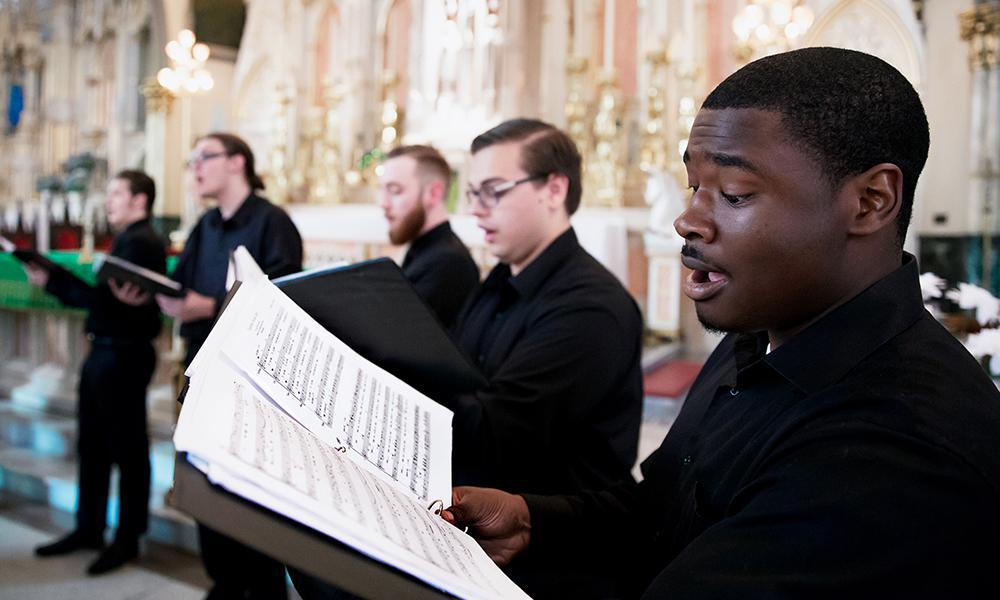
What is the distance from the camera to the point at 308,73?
35.7ft

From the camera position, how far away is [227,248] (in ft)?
10.8

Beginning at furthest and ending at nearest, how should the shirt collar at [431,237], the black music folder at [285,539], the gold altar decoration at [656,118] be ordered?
the gold altar decoration at [656,118] → the shirt collar at [431,237] → the black music folder at [285,539]

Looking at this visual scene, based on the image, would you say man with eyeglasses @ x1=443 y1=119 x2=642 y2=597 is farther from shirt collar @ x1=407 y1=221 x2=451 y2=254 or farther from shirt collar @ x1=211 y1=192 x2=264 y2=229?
shirt collar @ x1=211 y1=192 x2=264 y2=229

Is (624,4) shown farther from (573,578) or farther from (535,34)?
(573,578)

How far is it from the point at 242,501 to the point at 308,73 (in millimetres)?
10883

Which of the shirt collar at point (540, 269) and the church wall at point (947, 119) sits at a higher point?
the church wall at point (947, 119)

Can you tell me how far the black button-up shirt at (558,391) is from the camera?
1773 millimetres

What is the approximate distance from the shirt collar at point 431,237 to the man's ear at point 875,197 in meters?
2.09

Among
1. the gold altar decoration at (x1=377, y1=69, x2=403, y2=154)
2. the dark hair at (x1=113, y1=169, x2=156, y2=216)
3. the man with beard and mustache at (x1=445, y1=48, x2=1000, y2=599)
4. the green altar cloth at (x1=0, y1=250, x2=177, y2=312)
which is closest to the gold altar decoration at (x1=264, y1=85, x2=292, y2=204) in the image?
the gold altar decoration at (x1=377, y1=69, x2=403, y2=154)

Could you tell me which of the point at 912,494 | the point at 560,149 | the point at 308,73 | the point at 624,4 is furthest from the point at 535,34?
the point at 912,494

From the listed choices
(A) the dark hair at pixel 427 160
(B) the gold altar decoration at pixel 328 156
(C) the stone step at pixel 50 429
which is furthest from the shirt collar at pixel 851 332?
(B) the gold altar decoration at pixel 328 156

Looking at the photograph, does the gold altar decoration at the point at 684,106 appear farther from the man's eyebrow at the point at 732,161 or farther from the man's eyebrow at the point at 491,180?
the man's eyebrow at the point at 732,161

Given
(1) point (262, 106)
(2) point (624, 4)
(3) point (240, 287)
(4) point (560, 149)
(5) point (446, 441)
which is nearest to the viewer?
(3) point (240, 287)

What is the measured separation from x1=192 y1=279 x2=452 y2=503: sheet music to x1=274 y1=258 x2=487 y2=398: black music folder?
0.17 meters
